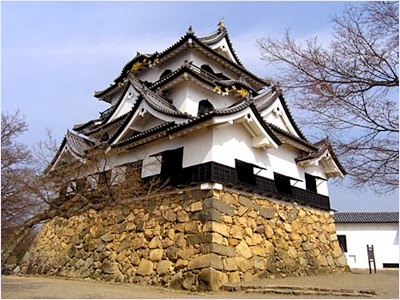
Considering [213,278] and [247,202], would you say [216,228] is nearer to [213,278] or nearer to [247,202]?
[213,278]

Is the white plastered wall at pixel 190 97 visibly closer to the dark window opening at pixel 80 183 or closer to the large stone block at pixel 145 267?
the dark window opening at pixel 80 183

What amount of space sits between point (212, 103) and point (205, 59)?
2.30 metres

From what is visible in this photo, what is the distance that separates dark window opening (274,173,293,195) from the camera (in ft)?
40.4

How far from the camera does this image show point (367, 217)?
26.8 meters

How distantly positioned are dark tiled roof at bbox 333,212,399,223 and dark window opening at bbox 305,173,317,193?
13794mm

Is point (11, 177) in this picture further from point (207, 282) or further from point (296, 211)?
point (296, 211)

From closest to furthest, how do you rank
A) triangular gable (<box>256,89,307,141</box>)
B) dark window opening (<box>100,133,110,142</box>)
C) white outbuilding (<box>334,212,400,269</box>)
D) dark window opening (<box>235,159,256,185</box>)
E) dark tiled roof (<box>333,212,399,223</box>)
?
dark window opening (<box>235,159,256,185</box>), triangular gable (<box>256,89,307,141</box>), dark window opening (<box>100,133,110,142</box>), white outbuilding (<box>334,212,400,269</box>), dark tiled roof (<box>333,212,399,223</box>)

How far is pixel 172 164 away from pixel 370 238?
20.1 m

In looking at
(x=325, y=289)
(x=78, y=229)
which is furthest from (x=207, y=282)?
(x=78, y=229)

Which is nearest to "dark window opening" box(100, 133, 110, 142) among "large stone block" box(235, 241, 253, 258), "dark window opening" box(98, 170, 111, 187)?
"dark window opening" box(98, 170, 111, 187)

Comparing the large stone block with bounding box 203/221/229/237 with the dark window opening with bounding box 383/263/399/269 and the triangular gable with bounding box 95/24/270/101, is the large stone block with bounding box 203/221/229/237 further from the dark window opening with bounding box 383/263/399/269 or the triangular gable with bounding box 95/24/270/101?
the dark window opening with bounding box 383/263/399/269

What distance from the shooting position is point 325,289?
324 inches

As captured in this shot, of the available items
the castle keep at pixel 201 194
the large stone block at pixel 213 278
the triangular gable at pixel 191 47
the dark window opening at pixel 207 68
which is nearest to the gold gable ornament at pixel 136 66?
the triangular gable at pixel 191 47

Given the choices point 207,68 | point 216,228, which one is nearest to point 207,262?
point 216,228
